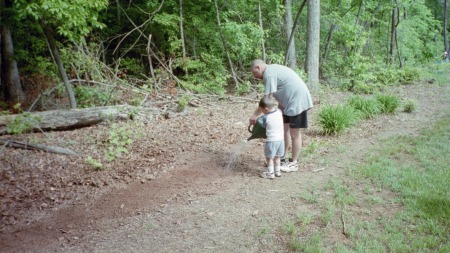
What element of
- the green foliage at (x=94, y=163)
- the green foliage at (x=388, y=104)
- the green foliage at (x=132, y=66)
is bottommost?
the green foliage at (x=94, y=163)

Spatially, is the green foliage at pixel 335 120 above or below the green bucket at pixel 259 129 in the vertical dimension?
below

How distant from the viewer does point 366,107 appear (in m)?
8.57

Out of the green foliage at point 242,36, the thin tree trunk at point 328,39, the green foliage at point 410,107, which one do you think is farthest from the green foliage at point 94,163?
the thin tree trunk at point 328,39

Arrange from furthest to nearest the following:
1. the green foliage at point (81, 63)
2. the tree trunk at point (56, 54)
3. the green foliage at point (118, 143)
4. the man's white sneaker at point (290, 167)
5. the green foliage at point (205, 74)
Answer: the green foliage at point (205, 74)
the green foliage at point (81, 63)
the tree trunk at point (56, 54)
the green foliage at point (118, 143)
the man's white sneaker at point (290, 167)

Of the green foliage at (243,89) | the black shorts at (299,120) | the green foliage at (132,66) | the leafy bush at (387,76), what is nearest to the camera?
the black shorts at (299,120)

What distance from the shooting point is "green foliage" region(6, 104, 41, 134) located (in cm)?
632

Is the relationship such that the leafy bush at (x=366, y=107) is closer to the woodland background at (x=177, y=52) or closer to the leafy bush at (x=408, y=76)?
the woodland background at (x=177, y=52)

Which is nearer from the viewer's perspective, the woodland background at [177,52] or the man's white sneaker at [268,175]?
the man's white sneaker at [268,175]

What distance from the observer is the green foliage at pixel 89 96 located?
351 inches

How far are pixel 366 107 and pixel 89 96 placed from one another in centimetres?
722

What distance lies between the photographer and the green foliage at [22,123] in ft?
20.7

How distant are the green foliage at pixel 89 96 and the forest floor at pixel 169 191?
56.3 inches

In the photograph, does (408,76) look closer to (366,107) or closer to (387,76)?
(387,76)

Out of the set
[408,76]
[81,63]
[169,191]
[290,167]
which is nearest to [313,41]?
[408,76]
